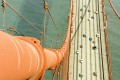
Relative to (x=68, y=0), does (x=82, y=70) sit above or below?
below

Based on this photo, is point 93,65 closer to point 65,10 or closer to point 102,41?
point 102,41

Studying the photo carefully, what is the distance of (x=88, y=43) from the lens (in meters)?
33.6

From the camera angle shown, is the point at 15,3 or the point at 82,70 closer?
the point at 82,70

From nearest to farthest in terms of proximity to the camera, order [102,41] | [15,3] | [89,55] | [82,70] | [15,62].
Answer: [15,62], [82,70], [89,55], [102,41], [15,3]

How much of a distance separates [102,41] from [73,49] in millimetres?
4679

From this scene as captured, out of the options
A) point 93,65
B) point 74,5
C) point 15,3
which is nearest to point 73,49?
point 93,65

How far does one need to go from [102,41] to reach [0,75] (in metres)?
31.5

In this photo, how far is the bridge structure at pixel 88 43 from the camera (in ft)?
96.3

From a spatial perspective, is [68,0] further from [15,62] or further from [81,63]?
[15,62]

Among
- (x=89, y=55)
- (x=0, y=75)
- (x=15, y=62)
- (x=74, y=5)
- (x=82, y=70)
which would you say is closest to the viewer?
(x=0, y=75)

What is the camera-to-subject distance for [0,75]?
3145 mm

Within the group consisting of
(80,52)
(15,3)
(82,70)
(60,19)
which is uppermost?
(15,3)

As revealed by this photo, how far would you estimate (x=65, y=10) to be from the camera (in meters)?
44.2

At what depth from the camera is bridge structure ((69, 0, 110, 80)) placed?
29.3m
